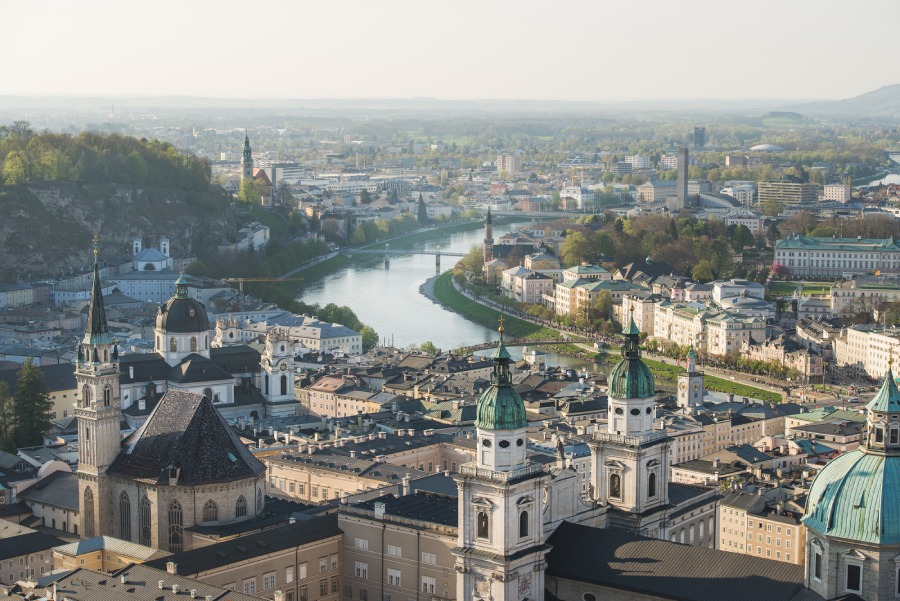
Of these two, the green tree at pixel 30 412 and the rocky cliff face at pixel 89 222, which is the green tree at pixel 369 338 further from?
the green tree at pixel 30 412

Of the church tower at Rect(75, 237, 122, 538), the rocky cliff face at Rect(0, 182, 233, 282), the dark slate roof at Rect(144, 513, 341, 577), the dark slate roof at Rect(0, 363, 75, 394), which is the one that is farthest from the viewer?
the rocky cliff face at Rect(0, 182, 233, 282)

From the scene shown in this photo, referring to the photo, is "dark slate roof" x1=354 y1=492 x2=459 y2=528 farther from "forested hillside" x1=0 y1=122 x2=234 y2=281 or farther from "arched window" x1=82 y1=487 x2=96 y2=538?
"forested hillside" x1=0 y1=122 x2=234 y2=281

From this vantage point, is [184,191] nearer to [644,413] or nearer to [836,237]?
[836,237]

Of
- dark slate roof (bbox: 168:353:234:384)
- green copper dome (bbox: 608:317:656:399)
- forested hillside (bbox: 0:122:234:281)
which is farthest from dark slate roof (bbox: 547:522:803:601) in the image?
forested hillside (bbox: 0:122:234:281)

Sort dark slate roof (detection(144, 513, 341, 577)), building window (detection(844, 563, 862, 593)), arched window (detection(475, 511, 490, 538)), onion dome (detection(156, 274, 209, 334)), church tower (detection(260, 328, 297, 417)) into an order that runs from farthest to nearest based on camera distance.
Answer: church tower (detection(260, 328, 297, 417)) → onion dome (detection(156, 274, 209, 334)) → dark slate roof (detection(144, 513, 341, 577)) → arched window (detection(475, 511, 490, 538)) → building window (detection(844, 563, 862, 593))

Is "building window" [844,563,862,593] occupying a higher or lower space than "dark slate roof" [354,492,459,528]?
higher

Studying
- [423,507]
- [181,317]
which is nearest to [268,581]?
[423,507]

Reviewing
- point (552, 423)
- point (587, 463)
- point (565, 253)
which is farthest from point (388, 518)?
point (565, 253)
